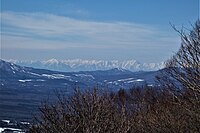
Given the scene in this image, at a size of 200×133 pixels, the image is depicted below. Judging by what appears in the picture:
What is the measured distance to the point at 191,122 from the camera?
20797mm

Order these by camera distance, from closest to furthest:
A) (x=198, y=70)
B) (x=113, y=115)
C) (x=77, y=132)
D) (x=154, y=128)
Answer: (x=77, y=132) < (x=113, y=115) < (x=198, y=70) < (x=154, y=128)

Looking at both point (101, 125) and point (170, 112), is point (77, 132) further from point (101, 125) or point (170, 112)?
point (170, 112)

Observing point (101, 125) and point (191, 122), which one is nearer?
point (101, 125)

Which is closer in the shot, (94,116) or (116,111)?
(94,116)

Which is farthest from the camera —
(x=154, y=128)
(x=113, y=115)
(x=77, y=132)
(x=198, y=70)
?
(x=154, y=128)

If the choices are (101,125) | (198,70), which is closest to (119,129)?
(101,125)

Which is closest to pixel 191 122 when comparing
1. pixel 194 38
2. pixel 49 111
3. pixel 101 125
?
pixel 194 38

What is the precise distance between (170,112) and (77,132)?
9.72 m

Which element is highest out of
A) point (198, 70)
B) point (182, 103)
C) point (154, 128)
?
point (198, 70)

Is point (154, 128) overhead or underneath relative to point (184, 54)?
underneath

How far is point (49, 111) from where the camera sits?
1989 centimetres

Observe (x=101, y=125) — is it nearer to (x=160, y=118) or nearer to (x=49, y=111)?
(x=49, y=111)

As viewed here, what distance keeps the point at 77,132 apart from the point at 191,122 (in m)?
6.27

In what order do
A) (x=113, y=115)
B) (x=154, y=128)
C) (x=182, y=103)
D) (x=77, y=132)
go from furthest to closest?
(x=154, y=128)
(x=182, y=103)
(x=113, y=115)
(x=77, y=132)
